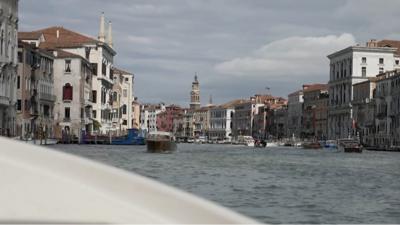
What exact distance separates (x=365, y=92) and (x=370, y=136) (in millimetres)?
3997

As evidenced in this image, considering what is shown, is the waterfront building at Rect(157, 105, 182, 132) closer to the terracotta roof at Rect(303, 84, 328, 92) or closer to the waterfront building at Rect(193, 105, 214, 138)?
the waterfront building at Rect(193, 105, 214, 138)

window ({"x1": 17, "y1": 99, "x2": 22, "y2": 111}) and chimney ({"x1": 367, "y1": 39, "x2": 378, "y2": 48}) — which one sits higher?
chimney ({"x1": 367, "y1": 39, "x2": 378, "y2": 48})

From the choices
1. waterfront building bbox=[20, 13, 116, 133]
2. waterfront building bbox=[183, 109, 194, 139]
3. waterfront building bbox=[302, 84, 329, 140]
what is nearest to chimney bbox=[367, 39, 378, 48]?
waterfront building bbox=[302, 84, 329, 140]

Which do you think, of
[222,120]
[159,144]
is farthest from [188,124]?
[159,144]

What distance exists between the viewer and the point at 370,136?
193 ft

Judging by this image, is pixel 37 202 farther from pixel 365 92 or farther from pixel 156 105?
pixel 156 105

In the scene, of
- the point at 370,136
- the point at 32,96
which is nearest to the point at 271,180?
the point at 32,96

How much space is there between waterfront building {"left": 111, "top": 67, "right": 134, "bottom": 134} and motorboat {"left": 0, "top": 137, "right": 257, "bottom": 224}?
178 ft

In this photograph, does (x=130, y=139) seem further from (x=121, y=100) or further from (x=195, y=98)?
(x=195, y=98)

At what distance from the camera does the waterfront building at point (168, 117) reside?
120875mm

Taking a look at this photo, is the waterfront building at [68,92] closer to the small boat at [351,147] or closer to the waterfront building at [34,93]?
the waterfront building at [34,93]

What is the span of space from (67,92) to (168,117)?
260 ft

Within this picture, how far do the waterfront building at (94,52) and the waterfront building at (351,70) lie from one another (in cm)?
2187

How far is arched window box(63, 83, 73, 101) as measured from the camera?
4250 centimetres
